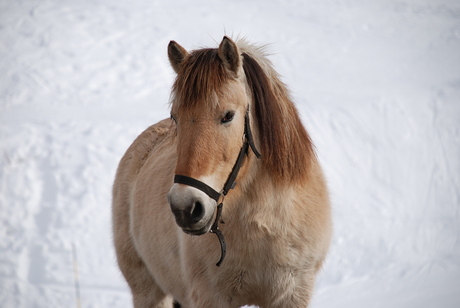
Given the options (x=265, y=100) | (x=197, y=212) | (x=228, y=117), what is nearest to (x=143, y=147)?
(x=265, y=100)

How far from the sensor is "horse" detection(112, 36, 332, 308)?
256 cm

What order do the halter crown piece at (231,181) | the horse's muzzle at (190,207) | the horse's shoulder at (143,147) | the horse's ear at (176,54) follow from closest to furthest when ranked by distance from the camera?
1. the horse's muzzle at (190,207)
2. the halter crown piece at (231,181)
3. the horse's ear at (176,54)
4. the horse's shoulder at (143,147)

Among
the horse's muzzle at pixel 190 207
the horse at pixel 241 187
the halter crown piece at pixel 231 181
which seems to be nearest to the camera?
the horse's muzzle at pixel 190 207

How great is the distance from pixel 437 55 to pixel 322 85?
8.52 ft

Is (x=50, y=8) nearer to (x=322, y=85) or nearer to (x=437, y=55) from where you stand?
(x=322, y=85)

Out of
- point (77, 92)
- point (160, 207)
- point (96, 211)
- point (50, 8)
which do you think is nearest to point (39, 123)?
point (77, 92)

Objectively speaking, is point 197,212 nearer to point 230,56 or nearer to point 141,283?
point 230,56

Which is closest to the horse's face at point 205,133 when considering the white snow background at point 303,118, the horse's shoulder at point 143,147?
the horse's shoulder at point 143,147

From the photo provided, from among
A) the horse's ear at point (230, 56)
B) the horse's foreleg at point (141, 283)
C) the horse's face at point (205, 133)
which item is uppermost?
the horse's ear at point (230, 56)

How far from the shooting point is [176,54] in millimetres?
2928

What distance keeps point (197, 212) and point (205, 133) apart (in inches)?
15.1

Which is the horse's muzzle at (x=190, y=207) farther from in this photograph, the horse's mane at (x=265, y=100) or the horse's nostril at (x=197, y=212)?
the horse's mane at (x=265, y=100)

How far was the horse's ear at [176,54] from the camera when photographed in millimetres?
2893

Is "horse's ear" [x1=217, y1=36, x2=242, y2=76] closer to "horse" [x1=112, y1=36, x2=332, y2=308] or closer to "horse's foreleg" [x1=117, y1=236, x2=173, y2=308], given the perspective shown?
"horse" [x1=112, y1=36, x2=332, y2=308]
